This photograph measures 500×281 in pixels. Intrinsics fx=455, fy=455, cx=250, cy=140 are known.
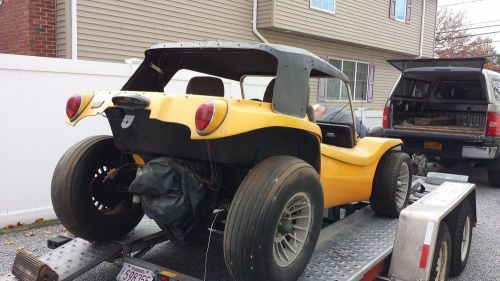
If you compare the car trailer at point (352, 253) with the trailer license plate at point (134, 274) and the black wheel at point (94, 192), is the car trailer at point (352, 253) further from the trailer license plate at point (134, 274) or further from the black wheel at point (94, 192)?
the black wheel at point (94, 192)

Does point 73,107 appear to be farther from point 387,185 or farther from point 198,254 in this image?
point 387,185

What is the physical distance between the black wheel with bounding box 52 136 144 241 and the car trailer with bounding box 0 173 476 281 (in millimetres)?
157

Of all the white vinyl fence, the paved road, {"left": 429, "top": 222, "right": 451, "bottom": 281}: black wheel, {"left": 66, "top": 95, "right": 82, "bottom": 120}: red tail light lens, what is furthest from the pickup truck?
{"left": 66, "top": 95, "right": 82, "bottom": 120}: red tail light lens

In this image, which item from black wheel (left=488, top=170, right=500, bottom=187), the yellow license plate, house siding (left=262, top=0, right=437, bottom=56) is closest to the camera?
the yellow license plate

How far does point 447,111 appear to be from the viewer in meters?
Result: 9.38

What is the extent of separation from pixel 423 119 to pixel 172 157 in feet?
23.4

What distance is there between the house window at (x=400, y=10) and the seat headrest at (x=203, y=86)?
51.1ft

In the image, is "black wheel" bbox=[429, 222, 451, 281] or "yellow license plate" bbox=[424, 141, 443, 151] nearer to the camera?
"black wheel" bbox=[429, 222, 451, 281]

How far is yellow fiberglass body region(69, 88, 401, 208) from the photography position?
2580mm

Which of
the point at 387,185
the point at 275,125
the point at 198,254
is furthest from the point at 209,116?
the point at 387,185

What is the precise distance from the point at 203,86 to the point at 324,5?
11.4 metres

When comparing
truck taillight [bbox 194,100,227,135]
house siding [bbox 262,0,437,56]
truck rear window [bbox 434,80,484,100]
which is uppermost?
house siding [bbox 262,0,437,56]

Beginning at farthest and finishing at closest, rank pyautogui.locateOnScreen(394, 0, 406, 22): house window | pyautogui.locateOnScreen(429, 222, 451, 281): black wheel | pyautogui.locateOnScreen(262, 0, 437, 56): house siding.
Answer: pyautogui.locateOnScreen(394, 0, 406, 22): house window
pyautogui.locateOnScreen(262, 0, 437, 56): house siding
pyautogui.locateOnScreen(429, 222, 451, 281): black wheel

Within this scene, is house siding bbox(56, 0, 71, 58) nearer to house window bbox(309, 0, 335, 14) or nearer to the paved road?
the paved road
